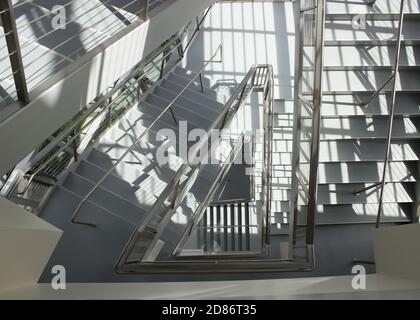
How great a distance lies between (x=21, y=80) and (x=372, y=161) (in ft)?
11.4

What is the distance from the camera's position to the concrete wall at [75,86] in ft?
5.55

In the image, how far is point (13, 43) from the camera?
155cm

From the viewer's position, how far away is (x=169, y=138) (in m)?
4.98

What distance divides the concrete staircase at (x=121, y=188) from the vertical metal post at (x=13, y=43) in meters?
1.35

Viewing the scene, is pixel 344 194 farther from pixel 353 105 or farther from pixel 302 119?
pixel 302 119

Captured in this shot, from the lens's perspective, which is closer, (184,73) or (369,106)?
(369,106)

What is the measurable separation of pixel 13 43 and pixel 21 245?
61 cm

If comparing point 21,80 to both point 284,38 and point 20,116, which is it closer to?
point 20,116

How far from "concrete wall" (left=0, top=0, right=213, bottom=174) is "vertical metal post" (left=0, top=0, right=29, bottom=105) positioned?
0.08 meters

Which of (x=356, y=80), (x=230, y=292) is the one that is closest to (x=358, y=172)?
(x=356, y=80)

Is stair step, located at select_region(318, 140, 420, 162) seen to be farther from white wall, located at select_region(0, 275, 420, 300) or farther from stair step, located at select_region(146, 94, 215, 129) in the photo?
white wall, located at select_region(0, 275, 420, 300)

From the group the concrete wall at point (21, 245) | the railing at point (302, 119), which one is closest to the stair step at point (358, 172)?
the railing at point (302, 119)

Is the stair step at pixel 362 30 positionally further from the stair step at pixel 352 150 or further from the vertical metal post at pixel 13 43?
the vertical metal post at pixel 13 43

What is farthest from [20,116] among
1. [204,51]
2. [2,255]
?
[204,51]
